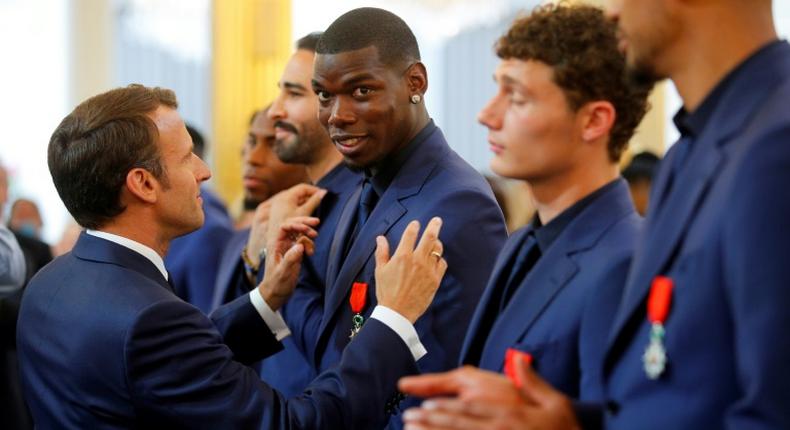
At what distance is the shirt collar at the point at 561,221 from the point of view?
2.08 m

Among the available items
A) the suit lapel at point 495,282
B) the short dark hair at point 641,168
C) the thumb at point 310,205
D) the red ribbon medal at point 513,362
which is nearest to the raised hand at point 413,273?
the suit lapel at point 495,282

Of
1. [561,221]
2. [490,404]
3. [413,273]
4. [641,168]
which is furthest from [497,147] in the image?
[641,168]

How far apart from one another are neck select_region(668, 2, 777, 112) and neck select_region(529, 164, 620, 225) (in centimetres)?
38

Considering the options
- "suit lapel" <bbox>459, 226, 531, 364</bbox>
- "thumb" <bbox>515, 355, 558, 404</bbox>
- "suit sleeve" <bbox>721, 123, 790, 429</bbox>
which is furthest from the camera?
"suit lapel" <bbox>459, 226, 531, 364</bbox>

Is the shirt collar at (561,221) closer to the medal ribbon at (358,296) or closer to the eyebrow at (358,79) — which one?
the medal ribbon at (358,296)

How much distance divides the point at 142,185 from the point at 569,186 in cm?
101

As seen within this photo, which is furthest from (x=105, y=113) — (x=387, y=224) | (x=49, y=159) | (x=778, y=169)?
(x=778, y=169)

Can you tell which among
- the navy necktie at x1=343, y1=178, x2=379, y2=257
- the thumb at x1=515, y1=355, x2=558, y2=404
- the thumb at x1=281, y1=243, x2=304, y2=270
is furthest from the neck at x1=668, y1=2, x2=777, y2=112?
the thumb at x1=281, y1=243, x2=304, y2=270

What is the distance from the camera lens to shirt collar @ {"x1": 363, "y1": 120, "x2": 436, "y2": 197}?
111 inches

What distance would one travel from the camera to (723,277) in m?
1.53

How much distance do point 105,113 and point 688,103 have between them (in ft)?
4.46

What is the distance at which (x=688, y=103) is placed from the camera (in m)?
1.75

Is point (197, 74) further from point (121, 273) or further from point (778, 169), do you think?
point (778, 169)

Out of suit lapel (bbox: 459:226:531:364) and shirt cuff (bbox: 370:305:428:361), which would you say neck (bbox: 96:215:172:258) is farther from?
suit lapel (bbox: 459:226:531:364)
